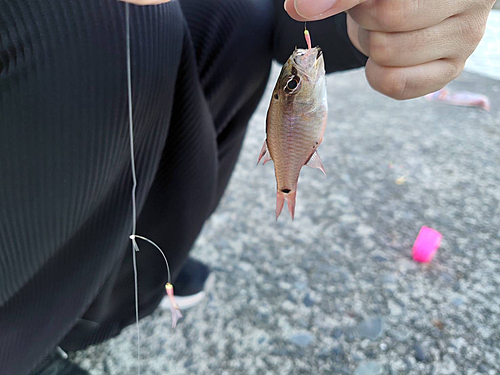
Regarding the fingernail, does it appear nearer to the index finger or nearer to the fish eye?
the index finger

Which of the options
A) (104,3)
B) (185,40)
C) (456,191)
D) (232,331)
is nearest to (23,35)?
(104,3)

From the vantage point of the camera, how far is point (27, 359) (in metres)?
0.77

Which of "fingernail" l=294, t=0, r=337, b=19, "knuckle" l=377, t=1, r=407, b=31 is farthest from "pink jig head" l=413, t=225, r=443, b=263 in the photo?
"fingernail" l=294, t=0, r=337, b=19

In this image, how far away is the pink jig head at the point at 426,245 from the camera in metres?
1.26

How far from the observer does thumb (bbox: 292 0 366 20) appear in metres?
0.52

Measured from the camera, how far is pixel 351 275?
124cm

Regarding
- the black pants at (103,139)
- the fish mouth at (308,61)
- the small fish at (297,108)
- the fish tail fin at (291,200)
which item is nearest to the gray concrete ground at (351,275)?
the black pants at (103,139)

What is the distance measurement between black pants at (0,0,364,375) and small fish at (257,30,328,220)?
0.69ft

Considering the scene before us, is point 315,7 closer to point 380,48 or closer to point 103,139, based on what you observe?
point 380,48

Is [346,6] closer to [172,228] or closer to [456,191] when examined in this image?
[172,228]

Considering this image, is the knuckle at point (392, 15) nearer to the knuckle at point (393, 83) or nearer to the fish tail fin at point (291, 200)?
the knuckle at point (393, 83)

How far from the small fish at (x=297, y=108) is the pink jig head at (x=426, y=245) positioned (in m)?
0.75

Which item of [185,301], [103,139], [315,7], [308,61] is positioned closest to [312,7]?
[315,7]

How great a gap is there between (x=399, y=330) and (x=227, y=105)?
72cm
